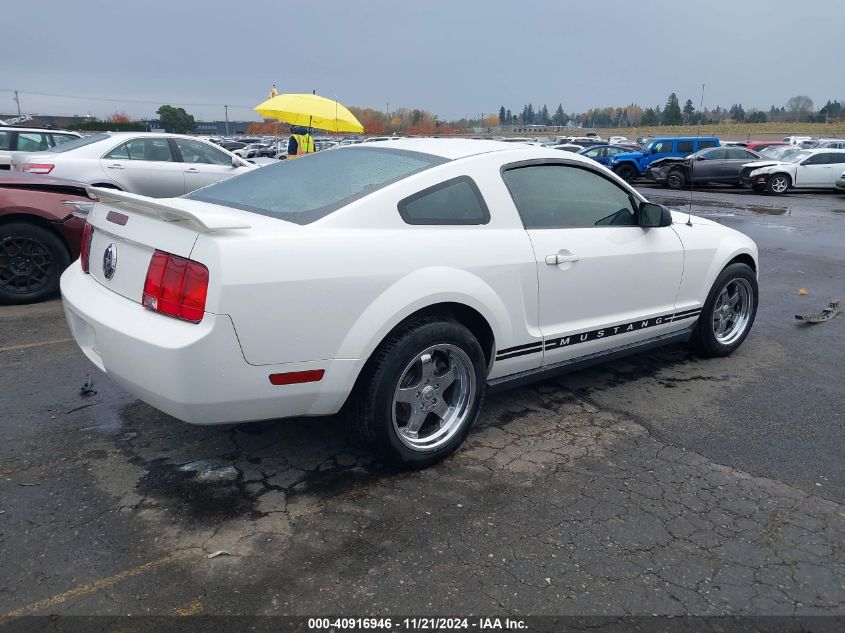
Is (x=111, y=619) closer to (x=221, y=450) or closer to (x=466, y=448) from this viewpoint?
(x=221, y=450)

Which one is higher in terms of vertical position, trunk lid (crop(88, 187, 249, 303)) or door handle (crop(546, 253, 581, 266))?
trunk lid (crop(88, 187, 249, 303))

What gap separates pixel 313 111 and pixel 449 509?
31.3 ft

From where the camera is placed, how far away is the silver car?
9320mm

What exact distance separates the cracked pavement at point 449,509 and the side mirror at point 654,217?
1.09 metres

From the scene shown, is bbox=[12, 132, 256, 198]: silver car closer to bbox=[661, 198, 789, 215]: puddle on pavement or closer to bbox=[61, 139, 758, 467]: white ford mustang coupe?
bbox=[61, 139, 758, 467]: white ford mustang coupe

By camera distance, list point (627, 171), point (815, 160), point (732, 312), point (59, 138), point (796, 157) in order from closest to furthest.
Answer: point (732, 312) < point (59, 138) < point (815, 160) < point (796, 157) < point (627, 171)

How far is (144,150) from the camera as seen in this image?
10.2 m

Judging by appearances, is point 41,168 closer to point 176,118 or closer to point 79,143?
point 79,143

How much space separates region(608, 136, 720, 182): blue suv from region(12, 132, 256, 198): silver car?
18701mm

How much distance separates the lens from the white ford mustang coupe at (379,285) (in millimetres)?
2820

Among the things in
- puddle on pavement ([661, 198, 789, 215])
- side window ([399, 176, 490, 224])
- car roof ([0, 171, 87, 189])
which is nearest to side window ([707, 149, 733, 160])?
puddle on pavement ([661, 198, 789, 215])

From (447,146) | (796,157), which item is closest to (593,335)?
(447,146)

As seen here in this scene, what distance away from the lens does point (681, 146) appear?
2580 centimetres

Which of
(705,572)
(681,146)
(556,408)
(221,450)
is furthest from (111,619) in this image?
(681,146)
